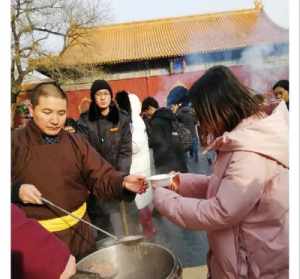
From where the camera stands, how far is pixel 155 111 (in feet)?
3.95

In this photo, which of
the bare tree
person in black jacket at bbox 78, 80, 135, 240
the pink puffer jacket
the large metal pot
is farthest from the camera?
person in black jacket at bbox 78, 80, 135, 240

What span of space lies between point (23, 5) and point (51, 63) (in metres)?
0.19

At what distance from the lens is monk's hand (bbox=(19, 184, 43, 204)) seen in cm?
101

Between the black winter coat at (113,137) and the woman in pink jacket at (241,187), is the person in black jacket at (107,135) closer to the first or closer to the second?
the black winter coat at (113,137)

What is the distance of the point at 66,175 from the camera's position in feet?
3.53

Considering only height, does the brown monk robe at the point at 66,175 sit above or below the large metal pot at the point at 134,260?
above

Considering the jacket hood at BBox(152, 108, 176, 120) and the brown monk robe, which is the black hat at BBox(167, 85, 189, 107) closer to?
the jacket hood at BBox(152, 108, 176, 120)

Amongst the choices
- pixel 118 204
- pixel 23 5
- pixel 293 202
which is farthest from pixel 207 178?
pixel 23 5

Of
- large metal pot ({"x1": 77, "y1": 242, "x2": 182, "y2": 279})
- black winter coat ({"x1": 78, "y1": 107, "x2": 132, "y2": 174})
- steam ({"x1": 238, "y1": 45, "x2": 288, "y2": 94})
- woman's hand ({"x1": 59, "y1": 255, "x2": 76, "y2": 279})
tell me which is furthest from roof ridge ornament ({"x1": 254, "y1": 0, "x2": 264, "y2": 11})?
woman's hand ({"x1": 59, "y1": 255, "x2": 76, "y2": 279})

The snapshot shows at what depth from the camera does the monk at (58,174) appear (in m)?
1.03

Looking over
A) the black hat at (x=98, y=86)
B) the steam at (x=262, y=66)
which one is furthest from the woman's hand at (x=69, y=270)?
the steam at (x=262, y=66)

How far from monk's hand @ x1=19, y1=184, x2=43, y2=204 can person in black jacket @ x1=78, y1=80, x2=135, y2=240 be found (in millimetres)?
189

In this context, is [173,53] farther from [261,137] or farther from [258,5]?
[261,137]

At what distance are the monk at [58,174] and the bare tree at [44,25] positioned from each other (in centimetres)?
9
